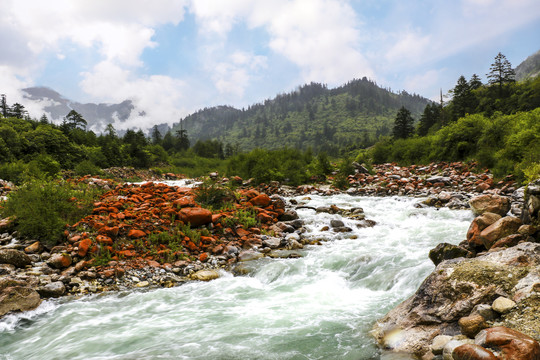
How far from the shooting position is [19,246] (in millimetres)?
9078

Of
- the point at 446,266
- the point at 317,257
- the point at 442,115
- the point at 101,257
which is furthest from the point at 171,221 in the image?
the point at 442,115

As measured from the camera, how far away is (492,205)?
10602 millimetres

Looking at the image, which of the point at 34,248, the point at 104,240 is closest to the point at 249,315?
the point at 104,240

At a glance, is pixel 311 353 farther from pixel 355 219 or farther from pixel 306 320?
pixel 355 219

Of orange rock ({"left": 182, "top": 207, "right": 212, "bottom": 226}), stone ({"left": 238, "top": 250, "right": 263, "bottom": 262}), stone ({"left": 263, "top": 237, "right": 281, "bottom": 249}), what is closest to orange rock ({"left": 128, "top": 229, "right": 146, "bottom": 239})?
orange rock ({"left": 182, "top": 207, "right": 212, "bottom": 226})

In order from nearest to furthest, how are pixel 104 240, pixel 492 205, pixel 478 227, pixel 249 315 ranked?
pixel 249 315, pixel 478 227, pixel 104 240, pixel 492 205

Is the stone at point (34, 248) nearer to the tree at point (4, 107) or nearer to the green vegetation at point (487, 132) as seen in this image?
the green vegetation at point (487, 132)

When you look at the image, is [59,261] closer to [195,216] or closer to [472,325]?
[195,216]

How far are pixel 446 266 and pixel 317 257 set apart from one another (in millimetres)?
5128

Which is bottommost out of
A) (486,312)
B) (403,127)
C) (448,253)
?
(486,312)

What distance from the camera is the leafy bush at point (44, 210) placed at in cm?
953

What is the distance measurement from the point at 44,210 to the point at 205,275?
20.8 feet

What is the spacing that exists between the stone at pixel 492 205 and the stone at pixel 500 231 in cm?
488

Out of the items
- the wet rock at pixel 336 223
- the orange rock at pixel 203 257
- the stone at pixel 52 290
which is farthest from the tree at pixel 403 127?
the stone at pixel 52 290
